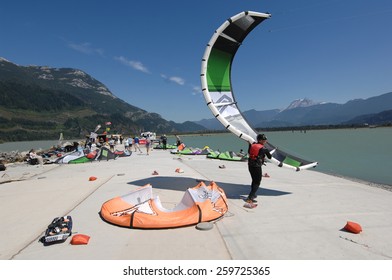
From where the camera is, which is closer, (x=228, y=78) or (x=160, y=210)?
(x=160, y=210)

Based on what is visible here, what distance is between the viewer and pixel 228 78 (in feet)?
36.0

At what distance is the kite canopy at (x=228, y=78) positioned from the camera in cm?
929

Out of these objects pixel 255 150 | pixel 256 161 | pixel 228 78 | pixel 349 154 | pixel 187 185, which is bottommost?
pixel 349 154

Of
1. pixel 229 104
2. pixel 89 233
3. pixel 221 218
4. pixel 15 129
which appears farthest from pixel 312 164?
pixel 15 129

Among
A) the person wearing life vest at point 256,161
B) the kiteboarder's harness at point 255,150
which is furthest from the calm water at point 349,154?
the kiteboarder's harness at point 255,150

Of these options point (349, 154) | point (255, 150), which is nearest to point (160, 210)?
point (255, 150)

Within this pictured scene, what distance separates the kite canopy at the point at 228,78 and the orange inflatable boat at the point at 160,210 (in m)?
2.80

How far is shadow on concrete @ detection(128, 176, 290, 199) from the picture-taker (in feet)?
31.6

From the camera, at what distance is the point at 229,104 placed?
35.0ft

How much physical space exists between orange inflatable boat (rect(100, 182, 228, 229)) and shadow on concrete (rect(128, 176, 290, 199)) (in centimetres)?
191

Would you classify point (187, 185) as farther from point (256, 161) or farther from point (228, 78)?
point (228, 78)

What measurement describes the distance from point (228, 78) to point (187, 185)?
4.95m

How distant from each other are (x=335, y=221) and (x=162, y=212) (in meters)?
4.49
